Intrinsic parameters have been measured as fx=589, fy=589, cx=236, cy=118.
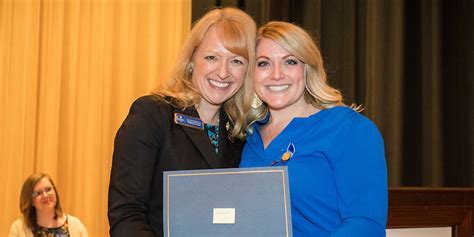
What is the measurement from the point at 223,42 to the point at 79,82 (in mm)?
3402

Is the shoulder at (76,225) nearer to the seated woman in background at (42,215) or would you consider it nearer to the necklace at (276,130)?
the seated woman in background at (42,215)

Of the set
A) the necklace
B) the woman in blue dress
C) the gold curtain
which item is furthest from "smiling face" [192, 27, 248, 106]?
the gold curtain

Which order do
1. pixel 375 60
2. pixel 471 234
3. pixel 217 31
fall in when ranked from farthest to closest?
pixel 375 60 → pixel 471 234 → pixel 217 31

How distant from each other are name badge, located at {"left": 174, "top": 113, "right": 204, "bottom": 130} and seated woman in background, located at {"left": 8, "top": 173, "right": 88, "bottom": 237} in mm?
3130

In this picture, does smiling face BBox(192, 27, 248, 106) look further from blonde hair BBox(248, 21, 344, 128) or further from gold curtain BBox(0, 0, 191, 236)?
gold curtain BBox(0, 0, 191, 236)

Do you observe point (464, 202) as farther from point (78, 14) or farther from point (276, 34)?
point (78, 14)

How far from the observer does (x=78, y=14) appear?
17.7 feet

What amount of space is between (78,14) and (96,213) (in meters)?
1.82

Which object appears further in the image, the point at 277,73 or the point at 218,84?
the point at 218,84

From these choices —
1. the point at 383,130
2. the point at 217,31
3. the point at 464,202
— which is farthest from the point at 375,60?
the point at 217,31

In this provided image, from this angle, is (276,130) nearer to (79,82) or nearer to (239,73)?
(239,73)

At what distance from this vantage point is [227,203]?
1.84m

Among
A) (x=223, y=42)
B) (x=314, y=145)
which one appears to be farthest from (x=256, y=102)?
(x=314, y=145)

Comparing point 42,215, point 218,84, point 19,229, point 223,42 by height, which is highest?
point 223,42
